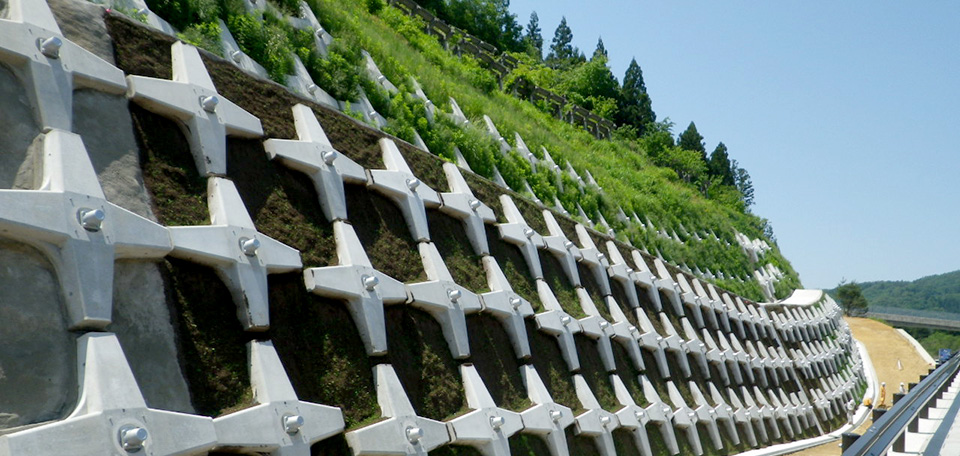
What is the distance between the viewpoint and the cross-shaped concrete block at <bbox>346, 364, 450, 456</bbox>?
648 centimetres

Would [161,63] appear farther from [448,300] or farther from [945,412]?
[945,412]

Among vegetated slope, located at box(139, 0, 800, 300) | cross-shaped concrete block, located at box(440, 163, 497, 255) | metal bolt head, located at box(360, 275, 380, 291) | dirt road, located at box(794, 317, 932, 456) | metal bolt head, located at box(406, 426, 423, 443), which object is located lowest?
dirt road, located at box(794, 317, 932, 456)

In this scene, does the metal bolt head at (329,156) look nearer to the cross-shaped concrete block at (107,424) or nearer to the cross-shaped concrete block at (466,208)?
the cross-shaped concrete block at (466,208)

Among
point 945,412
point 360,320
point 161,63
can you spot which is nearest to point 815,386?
point 945,412

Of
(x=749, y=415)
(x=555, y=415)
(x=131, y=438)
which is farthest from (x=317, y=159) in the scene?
(x=749, y=415)

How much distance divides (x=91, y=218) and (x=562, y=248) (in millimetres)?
8825

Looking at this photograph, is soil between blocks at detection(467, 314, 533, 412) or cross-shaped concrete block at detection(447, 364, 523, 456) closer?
cross-shaped concrete block at detection(447, 364, 523, 456)

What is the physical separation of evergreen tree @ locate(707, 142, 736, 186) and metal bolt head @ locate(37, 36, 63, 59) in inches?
2308

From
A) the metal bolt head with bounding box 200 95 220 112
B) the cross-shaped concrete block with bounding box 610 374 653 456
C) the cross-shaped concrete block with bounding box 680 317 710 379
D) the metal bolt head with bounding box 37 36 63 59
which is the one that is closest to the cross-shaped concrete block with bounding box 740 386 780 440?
the cross-shaped concrete block with bounding box 680 317 710 379

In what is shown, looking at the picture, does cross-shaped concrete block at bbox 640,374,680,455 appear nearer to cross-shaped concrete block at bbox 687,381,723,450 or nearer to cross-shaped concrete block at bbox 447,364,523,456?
cross-shaped concrete block at bbox 687,381,723,450

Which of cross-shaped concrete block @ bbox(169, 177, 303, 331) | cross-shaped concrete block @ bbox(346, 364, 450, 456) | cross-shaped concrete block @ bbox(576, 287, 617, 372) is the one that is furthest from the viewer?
cross-shaped concrete block @ bbox(576, 287, 617, 372)

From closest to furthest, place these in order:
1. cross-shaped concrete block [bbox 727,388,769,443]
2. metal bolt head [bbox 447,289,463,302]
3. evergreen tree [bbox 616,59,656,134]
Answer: metal bolt head [bbox 447,289,463,302]
cross-shaped concrete block [bbox 727,388,769,443]
evergreen tree [bbox 616,59,656,134]

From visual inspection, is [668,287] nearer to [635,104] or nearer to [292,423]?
[292,423]

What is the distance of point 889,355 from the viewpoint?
165 ft
